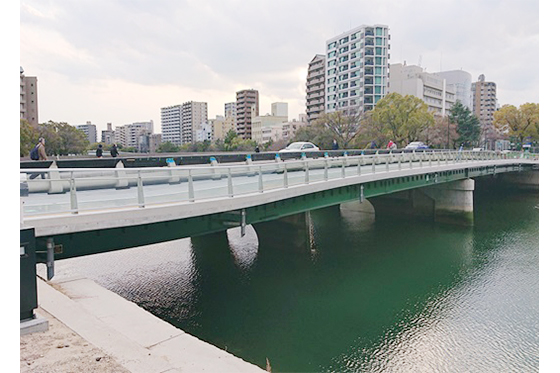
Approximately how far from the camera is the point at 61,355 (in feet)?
18.5

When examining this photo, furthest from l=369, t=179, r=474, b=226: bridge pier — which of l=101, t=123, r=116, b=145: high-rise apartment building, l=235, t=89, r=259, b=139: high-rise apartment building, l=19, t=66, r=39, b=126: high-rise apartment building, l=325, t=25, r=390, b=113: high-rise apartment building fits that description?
l=101, t=123, r=116, b=145: high-rise apartment building

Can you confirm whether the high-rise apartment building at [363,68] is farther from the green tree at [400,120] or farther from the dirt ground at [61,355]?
the dirt ground at [61,355]

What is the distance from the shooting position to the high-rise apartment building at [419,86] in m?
95.3

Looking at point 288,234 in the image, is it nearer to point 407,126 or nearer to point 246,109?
point 407,126

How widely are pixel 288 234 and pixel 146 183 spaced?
1486cm

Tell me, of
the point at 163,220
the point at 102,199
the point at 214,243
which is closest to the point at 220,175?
the point at 163,220

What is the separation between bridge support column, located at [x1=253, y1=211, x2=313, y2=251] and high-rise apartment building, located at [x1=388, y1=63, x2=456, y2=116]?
77517 mm

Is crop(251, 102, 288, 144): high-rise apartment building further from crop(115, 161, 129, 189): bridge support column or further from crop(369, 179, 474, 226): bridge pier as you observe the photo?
crop(115, 161, 129, 189): bridge support column

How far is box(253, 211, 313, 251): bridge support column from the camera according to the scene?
23.8 metres

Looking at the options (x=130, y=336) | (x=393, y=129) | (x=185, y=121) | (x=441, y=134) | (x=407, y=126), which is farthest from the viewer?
(x=185, y=121)

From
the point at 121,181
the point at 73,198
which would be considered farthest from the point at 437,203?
the point at 73,198

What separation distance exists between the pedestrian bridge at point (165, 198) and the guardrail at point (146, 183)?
2cm

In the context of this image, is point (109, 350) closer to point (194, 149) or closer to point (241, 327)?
point (241, 327)

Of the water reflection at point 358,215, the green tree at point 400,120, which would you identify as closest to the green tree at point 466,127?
Result: the green tree at point 400,120
